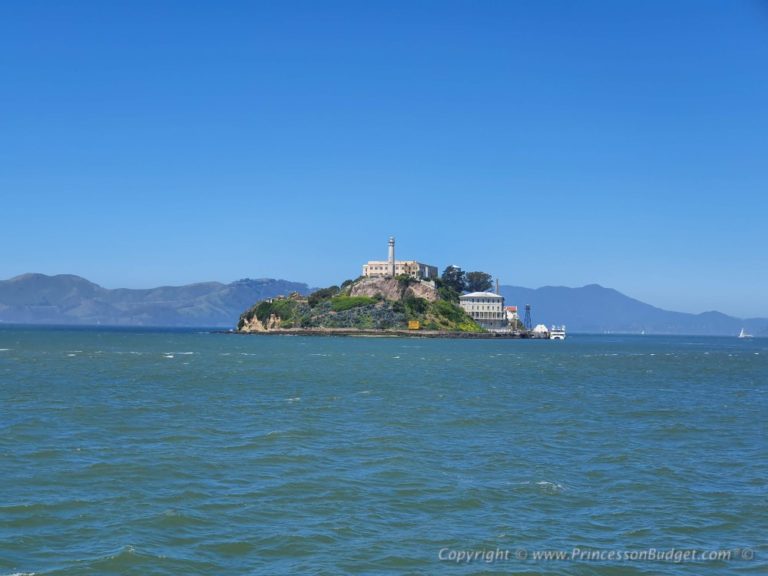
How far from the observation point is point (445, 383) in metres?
67.8

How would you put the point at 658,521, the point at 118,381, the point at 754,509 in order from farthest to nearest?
the point at 118,381, the point at 754,509, the point at 658,521

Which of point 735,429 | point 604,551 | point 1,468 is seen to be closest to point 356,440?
point 1,468

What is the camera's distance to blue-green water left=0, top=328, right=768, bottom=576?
18.4 metres

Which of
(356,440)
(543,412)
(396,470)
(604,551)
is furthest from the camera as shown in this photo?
(543,412)

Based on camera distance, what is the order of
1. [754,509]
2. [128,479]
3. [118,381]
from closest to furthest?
[754,509], [128,479], [118,381]

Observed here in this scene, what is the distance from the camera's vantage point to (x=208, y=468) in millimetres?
27469

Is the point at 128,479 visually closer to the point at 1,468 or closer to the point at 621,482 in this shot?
the point at 1,468

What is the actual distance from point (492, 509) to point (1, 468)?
16.9 meters

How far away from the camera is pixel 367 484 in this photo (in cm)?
2534

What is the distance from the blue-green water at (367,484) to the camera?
60.5 feet

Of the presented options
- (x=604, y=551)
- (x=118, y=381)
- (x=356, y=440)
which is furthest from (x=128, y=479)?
(x=118, y=381)

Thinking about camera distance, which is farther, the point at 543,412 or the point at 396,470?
the point at 543,412

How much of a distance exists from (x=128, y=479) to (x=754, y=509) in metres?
19.5

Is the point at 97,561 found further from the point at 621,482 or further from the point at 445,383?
the point at 445,383
